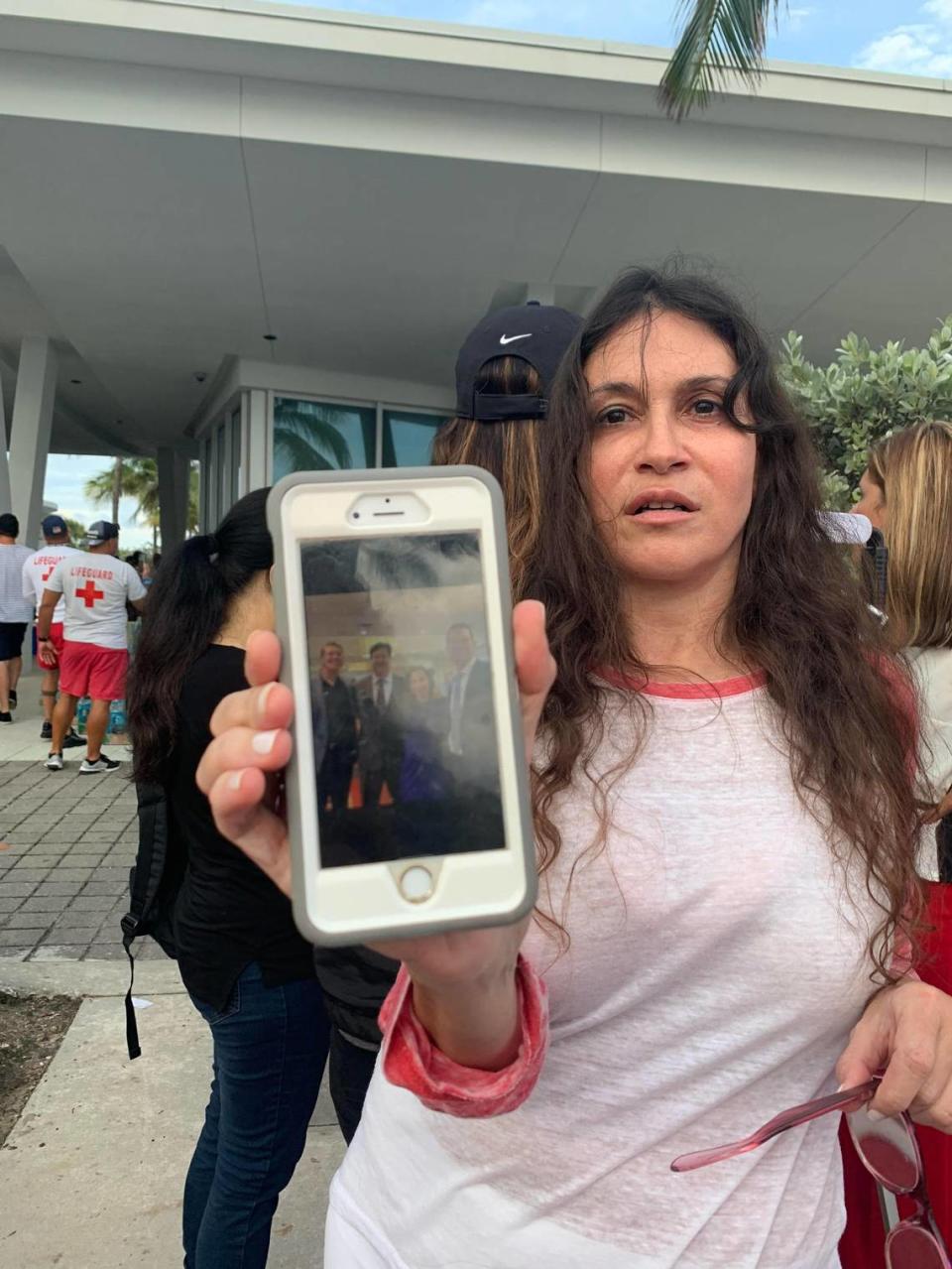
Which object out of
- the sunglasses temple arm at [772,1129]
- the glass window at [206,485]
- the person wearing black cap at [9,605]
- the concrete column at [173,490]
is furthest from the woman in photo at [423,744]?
the concrete column at [173,490]

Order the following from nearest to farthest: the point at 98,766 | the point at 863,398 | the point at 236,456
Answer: the point at 863,398 → the point at 98,766 → the point at 236,456

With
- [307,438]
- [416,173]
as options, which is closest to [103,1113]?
[416,173]

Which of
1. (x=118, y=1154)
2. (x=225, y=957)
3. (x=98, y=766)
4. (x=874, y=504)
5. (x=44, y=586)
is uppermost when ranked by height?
(x=44, y=586)

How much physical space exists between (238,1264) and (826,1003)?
5.36 feet

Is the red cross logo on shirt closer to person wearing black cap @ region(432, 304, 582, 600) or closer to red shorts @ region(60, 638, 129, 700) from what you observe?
red shorts @ region(60, 638, 129, 700)

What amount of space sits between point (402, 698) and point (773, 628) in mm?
696

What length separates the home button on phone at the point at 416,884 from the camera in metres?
0.81

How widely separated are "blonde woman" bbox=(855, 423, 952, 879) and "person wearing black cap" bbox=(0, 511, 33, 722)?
9.10 metres

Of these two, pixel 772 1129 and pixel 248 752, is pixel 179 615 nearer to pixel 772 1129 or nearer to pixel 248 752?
pixel 248 752

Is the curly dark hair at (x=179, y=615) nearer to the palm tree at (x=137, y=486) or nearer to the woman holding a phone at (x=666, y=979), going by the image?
the woman holding a phone at (x=666, y=979)

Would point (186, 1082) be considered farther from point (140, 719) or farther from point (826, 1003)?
point (826, 1003)

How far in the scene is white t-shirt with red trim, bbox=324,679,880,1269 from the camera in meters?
1.06

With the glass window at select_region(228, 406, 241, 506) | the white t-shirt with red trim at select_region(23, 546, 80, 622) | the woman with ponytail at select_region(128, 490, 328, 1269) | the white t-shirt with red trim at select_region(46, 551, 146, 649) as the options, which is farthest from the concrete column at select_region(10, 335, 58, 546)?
the woman with ponytail at select_region(128, 490, 328, 1269)

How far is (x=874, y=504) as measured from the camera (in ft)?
8.63
